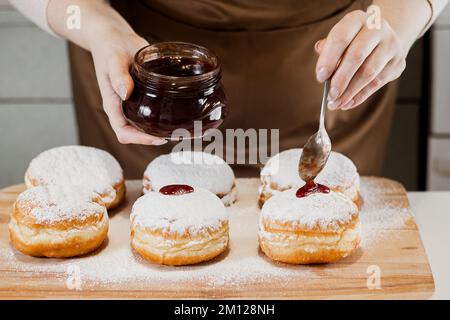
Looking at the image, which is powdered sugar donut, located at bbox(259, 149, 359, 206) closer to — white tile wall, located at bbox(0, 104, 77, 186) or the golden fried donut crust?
the golden fried donut crust

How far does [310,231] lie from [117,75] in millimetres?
539

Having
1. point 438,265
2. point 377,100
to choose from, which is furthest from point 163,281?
point 377,100

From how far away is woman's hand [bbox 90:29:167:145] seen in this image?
165cm

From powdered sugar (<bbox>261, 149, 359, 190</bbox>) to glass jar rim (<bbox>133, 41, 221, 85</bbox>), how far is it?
0.31 meters

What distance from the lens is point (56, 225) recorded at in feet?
5.21

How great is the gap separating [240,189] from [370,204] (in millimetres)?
336

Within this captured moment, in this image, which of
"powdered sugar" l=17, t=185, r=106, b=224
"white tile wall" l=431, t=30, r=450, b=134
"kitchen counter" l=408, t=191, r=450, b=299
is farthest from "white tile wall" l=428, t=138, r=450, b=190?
"powdered sugar" l=17, t=185, r=106, b=224

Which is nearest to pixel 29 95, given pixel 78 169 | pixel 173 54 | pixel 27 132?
pixel 27 132

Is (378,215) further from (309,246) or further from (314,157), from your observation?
(309,246)

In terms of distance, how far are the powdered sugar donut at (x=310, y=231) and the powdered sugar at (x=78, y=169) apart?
1.44ft

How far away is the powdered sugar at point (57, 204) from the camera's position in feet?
5.22

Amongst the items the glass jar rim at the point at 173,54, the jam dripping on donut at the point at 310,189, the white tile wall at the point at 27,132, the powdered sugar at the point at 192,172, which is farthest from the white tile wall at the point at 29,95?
the jam dripping on donut at the point at 310,189
